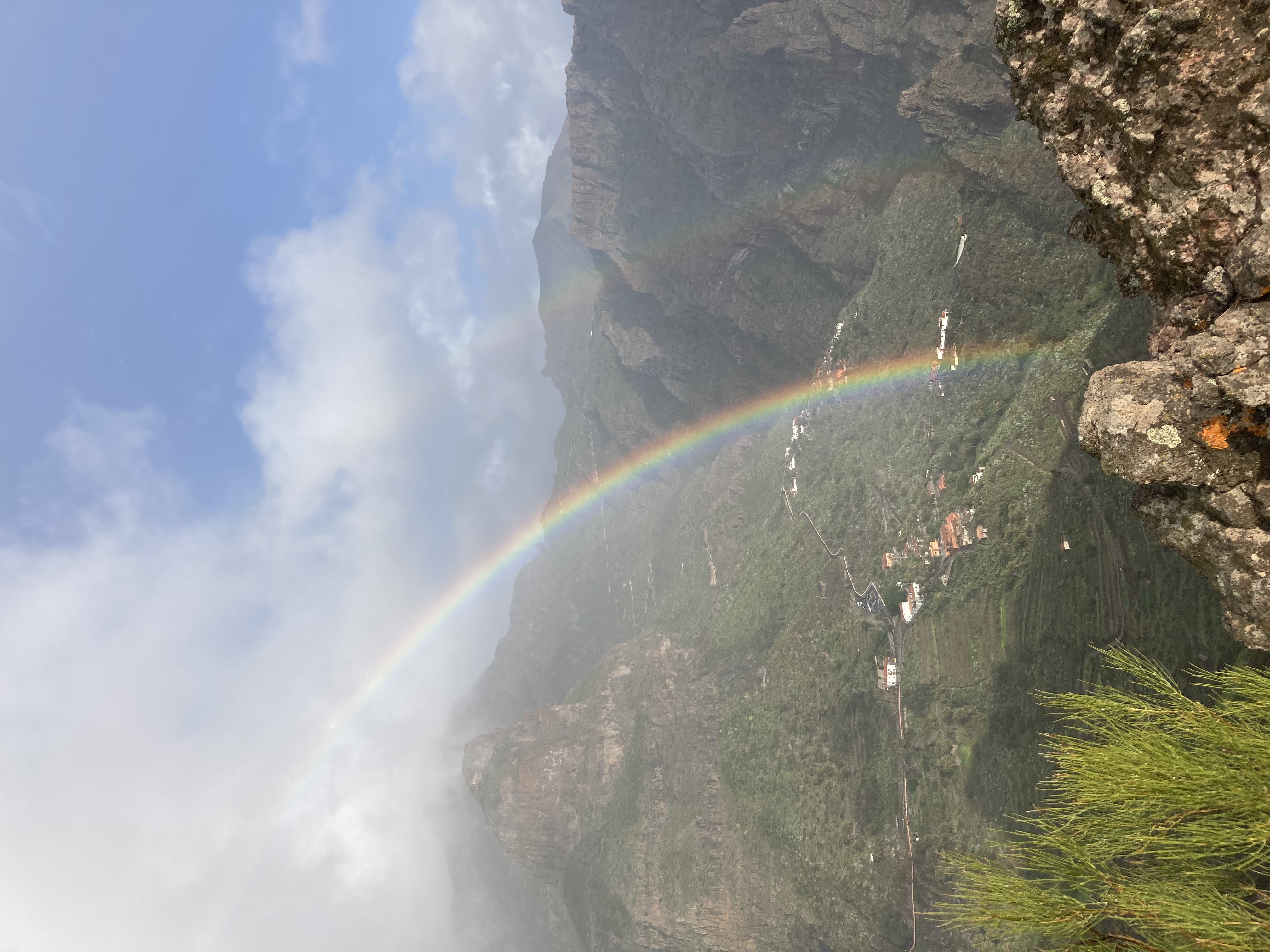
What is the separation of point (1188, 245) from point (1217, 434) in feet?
8.05

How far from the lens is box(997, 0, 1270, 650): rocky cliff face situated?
23.8 feet

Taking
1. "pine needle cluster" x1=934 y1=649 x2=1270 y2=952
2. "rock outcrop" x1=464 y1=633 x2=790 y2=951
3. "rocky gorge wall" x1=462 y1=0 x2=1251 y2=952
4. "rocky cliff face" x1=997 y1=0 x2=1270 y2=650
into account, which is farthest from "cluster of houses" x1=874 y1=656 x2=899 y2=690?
"rocky cliff face" x1=997 y1=0 x2=1270 y2=650

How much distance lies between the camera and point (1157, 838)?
6270 millimetres

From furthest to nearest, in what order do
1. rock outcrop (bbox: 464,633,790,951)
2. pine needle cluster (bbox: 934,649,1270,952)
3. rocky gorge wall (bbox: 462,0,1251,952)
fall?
1. rock outcrop (bbox: 464,633,790,951)
2. rocky gorge wall (bbox: 462,0,1251,952)
3. pine needle cluster (bbox: 934,649,1270,952)

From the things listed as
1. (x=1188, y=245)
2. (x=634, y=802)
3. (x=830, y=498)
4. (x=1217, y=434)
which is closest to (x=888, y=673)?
(x=830, y=498)

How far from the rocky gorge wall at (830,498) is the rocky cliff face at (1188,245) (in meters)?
0.72

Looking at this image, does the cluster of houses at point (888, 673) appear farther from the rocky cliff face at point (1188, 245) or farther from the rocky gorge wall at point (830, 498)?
the rocky cliff face at point (1188, 245)

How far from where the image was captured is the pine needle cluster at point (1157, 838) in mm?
5828

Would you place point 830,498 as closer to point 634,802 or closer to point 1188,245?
point 634,802

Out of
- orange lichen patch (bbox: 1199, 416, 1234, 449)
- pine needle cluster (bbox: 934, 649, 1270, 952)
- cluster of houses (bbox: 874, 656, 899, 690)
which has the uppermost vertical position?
cluster of houses (bbox: 874, 656, 899, 690)

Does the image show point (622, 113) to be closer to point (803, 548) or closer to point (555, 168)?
point (803, 548)

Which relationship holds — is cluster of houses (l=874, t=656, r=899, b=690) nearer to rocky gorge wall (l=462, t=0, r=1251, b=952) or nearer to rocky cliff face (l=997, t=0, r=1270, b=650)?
rocky gorge wall (l=462, t=0, r=1251, b=952)

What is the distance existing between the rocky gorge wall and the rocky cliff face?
28.5 inches

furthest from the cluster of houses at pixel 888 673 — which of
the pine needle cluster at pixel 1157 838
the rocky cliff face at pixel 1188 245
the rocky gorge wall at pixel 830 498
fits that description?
the rocky cliff face at pixel 1188 245
